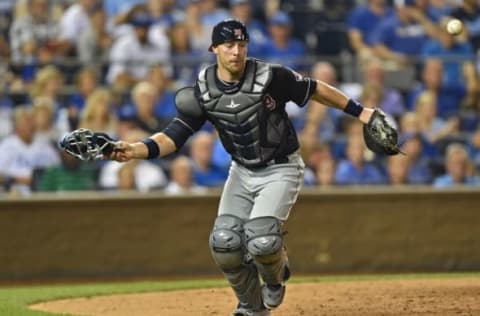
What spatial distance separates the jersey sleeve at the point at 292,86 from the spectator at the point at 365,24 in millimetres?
7551

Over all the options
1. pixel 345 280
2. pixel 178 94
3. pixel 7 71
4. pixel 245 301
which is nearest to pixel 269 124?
pixel 178 94

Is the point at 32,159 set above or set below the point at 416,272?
above

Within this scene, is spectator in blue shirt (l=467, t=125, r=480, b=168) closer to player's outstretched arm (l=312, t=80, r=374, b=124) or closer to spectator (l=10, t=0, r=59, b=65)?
spectator (l=10, t=0, r=59, b=65)

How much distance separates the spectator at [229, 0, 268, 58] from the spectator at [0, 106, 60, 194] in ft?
10.3

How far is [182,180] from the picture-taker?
12.9 meters

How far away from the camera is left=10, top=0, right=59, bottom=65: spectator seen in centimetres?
1402

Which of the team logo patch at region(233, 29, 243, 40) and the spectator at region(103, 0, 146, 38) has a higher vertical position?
the team logo patch at region(233, 29, 243, 40)

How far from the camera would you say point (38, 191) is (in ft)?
42.5

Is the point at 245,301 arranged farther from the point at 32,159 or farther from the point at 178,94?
the point at 32,159

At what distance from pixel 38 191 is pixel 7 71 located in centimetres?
170

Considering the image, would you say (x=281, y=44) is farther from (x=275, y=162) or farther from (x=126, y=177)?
(x=275, y=162)

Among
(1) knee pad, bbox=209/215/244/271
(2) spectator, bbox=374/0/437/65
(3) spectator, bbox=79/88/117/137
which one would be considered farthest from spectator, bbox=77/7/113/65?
(1) knee pad, bbox=209/215/244/271

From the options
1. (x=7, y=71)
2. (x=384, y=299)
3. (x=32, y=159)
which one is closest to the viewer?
(x=384, y=299)

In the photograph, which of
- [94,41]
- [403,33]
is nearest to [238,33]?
[94,41]
